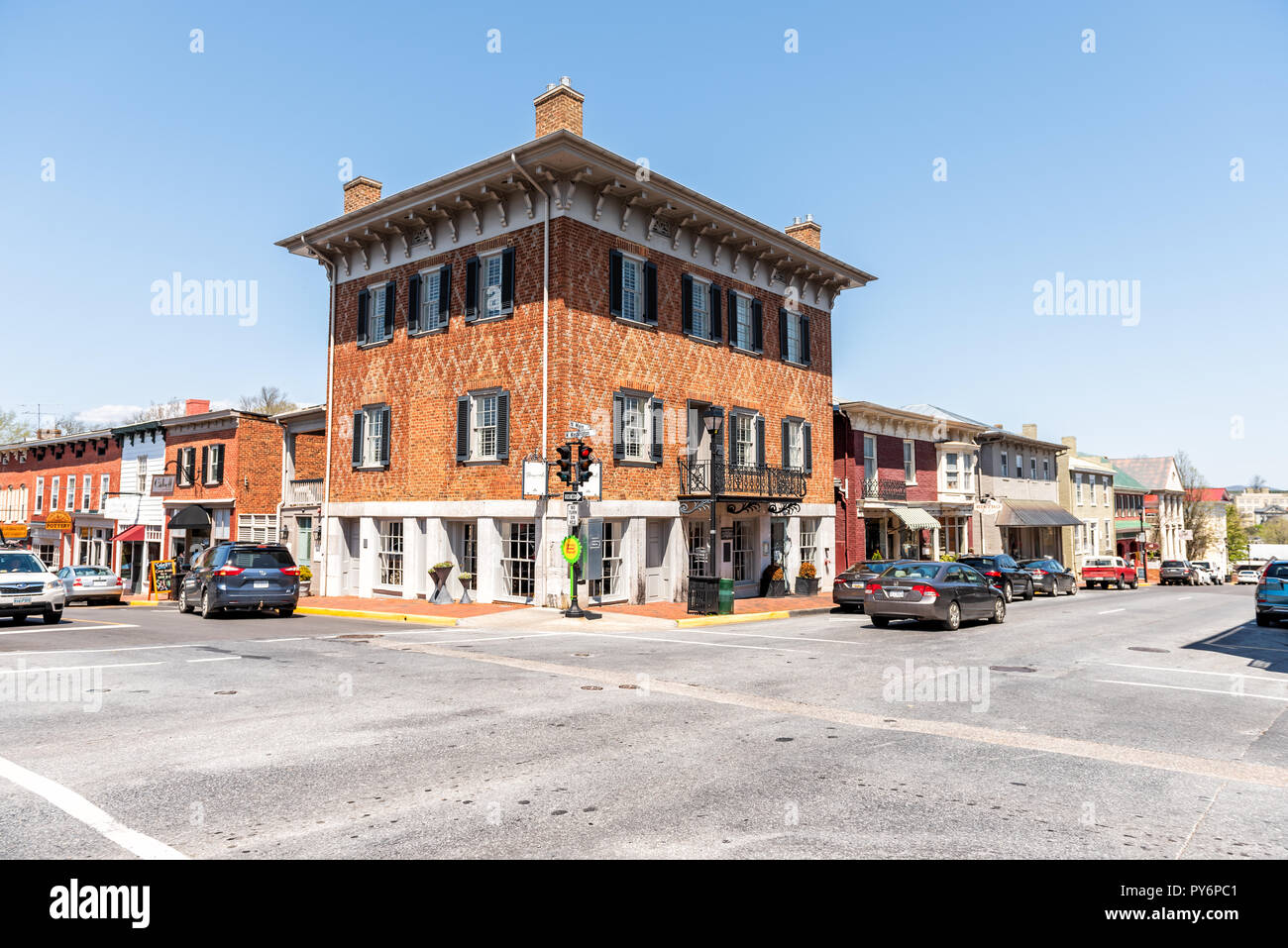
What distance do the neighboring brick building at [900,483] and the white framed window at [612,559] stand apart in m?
13.5

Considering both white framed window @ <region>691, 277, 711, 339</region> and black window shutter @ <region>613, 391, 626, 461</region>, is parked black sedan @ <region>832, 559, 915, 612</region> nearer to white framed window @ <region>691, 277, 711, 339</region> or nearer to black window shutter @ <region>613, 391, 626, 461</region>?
black window shutter @ <region>613, 391, 626, 461</region>

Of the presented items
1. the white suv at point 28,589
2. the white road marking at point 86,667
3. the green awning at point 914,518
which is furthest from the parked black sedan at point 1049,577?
the white suv at point 28,589

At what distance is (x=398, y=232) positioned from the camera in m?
26.3

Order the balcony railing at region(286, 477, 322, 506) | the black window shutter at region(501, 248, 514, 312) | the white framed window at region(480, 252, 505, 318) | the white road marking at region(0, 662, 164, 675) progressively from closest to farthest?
the white road marking at region(0, 662, 164, 675) < the black window shutter at region(501, 248, 514, 312) < the white framed window at region(480, 252, 505, 318) < the balcony railing at region(286, 477, 322, 506)

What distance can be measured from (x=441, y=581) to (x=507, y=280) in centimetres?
885

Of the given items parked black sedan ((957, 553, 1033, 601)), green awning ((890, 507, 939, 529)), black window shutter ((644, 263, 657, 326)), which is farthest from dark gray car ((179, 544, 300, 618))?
green awning ((890, 507, 939, 529))

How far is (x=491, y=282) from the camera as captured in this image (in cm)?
2400

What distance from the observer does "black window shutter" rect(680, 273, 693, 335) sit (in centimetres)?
2594

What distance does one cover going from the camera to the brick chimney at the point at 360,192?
2920 cm

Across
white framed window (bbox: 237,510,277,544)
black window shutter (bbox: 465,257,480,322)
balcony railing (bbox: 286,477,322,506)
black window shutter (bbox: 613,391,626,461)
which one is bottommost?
white framed window (bbox: 237,510,277,544)

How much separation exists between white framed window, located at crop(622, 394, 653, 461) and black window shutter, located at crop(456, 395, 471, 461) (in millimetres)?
4622

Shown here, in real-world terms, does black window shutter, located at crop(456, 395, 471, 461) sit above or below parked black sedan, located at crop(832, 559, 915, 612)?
above
